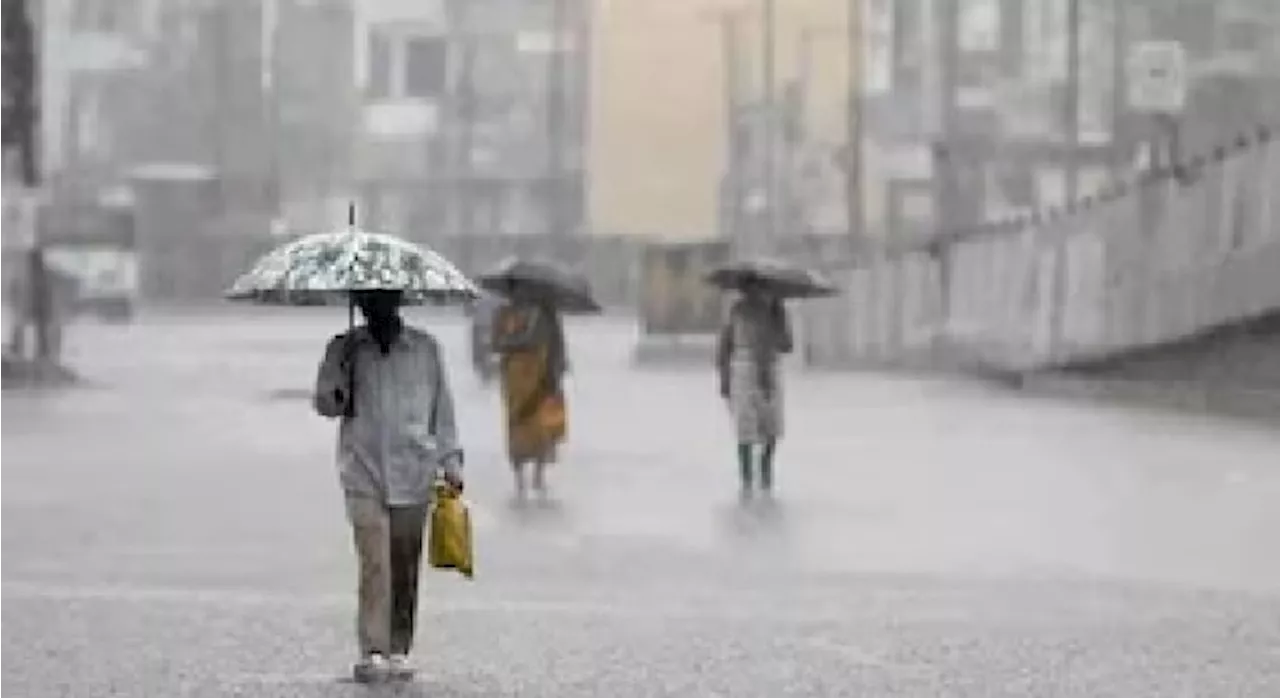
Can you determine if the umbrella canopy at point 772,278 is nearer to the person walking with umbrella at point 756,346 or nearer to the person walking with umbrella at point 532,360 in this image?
the person walking with umbrella at point 756,346

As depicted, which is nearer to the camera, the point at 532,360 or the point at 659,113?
the point at 532,360

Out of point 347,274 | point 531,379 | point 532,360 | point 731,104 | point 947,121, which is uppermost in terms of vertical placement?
point 731,104

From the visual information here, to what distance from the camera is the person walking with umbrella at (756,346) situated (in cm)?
2045

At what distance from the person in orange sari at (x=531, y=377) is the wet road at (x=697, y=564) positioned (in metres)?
0.55

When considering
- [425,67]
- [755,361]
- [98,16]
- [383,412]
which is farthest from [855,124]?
[383,412]

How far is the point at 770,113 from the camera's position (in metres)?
75.8

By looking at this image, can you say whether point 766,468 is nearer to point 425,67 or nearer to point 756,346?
point 756,346

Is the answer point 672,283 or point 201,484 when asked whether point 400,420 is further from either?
point 672,283

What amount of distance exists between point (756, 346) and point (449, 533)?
972 cm

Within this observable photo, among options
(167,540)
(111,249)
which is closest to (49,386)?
(167,540)

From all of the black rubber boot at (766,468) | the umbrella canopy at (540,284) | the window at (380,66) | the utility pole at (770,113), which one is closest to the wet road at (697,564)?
the black rubber boot at (766,468)

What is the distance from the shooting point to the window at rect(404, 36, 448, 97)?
8981 cm

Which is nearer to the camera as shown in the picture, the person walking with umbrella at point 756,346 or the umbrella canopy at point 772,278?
the umbrella canopy at point 772,278

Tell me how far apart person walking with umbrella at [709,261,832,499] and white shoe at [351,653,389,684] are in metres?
9.44
